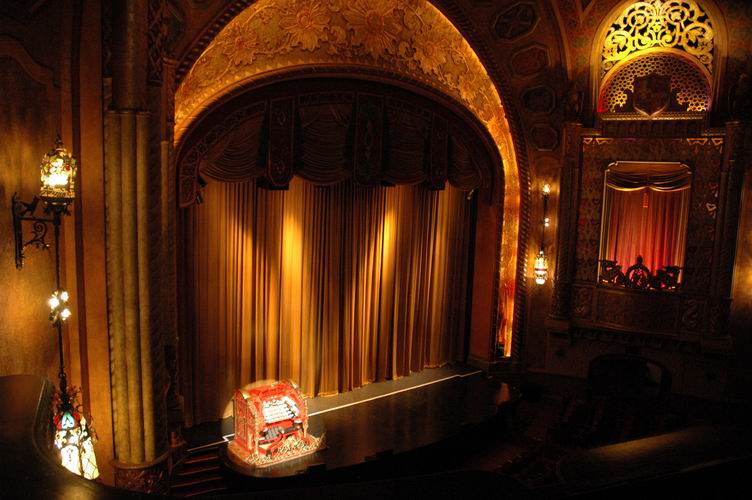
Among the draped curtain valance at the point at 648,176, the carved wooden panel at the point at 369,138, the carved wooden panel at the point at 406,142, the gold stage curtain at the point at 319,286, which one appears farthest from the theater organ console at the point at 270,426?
the draped curtain valance at the point at 648,176

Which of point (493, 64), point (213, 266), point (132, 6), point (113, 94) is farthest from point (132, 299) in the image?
point (493, 64)

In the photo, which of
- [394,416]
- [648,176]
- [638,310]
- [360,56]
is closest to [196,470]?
[394,416]

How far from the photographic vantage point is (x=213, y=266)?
749cm

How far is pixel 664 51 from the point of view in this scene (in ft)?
27.4

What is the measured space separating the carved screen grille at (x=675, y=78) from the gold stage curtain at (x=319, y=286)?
3.00 meters

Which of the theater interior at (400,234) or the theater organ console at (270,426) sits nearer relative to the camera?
the theater interior at (400,234)

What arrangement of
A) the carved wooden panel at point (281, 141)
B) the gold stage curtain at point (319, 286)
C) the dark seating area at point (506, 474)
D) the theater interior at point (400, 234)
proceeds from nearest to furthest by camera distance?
the dark seating area at point (506, 474), the theater interior at point (400, 234), the carved wooden panel at point (281, 141), the gold stage curtain at point (319, 286)

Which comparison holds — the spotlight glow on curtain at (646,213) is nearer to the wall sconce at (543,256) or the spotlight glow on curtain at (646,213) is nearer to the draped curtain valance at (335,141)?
the wall sconce at (543,256)

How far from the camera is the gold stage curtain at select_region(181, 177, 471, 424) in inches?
296

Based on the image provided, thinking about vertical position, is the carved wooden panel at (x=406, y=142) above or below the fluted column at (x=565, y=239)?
above

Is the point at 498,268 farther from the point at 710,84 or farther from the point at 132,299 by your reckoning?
the point at 132,299

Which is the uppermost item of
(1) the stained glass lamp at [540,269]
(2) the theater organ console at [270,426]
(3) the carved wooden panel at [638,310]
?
(1) the stained glass lamp at [540,269]

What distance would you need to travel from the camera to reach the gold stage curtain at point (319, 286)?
24.7 ft

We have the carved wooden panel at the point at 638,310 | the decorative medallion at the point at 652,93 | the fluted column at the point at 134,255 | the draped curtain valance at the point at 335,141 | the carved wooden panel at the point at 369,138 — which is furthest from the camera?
the carved wooden panel at the point at 638,310
